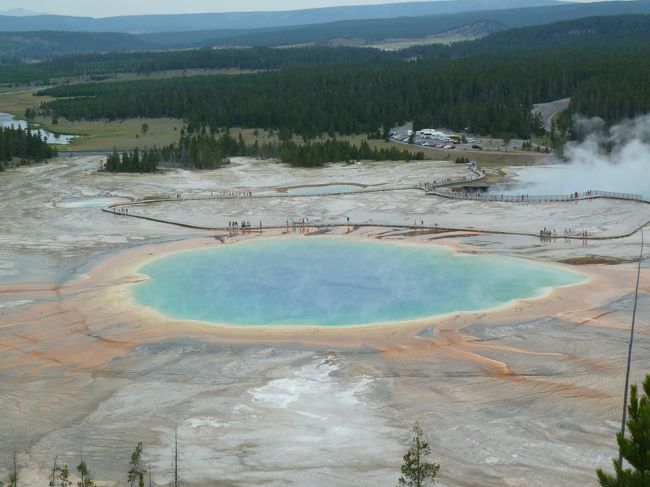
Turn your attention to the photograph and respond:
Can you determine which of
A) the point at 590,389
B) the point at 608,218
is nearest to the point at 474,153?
the point at 608,218

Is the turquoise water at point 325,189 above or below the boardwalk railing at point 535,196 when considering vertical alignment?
below

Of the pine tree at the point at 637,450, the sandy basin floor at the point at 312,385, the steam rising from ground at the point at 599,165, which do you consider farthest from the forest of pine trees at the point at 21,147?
the pine tree at the point at 637,450

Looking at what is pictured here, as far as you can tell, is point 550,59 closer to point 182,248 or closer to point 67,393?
point 182,248

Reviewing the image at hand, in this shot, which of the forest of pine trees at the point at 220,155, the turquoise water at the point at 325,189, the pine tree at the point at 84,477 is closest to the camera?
the pine tree at the point at 84,477

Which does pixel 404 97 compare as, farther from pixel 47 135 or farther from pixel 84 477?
pixel 84 477

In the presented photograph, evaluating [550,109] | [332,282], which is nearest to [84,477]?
[332,282]

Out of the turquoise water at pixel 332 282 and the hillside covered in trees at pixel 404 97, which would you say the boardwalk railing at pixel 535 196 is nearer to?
the turquoise water at pixel 332 282
